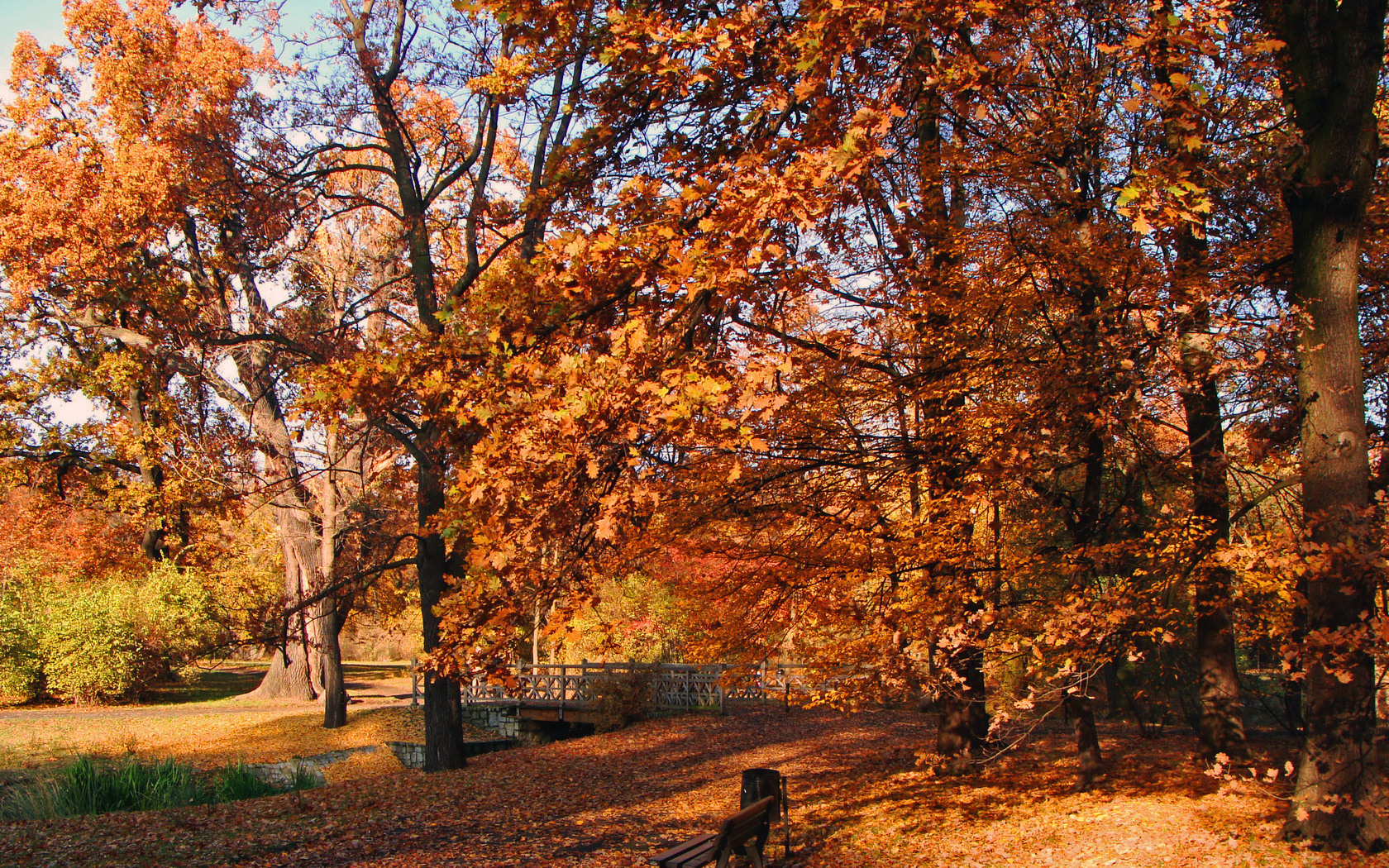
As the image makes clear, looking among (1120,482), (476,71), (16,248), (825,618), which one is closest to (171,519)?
(16,248)

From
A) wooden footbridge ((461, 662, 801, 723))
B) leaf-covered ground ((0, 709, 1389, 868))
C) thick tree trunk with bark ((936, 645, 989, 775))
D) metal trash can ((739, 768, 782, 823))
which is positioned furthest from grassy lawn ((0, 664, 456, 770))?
thick tree trunk with bark ((936, 645, 989, 775))

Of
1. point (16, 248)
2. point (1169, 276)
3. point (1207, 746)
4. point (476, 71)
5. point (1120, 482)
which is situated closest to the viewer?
point (1169, 276)

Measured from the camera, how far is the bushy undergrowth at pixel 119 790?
9586mm

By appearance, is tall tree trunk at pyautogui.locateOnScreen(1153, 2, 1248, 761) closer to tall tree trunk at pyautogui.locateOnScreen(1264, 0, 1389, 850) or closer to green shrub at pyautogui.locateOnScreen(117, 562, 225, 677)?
tall tree trunk at pyautogui.locateOnScreen(1264, 0, 1389, 850)

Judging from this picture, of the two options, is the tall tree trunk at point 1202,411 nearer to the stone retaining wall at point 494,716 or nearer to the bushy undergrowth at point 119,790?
the bushy undergrowth at point 119,790

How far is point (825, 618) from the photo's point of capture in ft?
→ 27.7

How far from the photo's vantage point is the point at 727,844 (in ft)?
20.0

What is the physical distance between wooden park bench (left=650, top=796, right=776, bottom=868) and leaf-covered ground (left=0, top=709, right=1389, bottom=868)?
0.95 meters

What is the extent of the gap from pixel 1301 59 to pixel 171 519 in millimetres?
24458

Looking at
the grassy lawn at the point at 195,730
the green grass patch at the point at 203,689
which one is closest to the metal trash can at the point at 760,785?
the grassy lawn at the point at 195,730

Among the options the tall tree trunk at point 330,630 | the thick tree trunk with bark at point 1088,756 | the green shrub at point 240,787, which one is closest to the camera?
the thick tree trunk with bark at point 1088,756

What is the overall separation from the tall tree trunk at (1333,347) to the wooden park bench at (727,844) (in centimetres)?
383

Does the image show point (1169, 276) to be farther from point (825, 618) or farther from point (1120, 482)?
point (1120, 482)

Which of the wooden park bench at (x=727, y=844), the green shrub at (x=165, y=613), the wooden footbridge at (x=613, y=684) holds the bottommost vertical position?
the wooden footbridge at (x=613, y=684)
